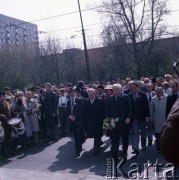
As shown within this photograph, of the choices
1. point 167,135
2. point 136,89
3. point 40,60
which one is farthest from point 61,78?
point 167,135

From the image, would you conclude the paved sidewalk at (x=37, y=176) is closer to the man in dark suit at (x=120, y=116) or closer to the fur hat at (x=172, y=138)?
the man in dark suit at (x=120, y=116)

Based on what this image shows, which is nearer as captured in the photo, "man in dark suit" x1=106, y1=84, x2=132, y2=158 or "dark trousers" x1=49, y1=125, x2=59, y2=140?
"man in dark suit" x1=106, y1=84, x2=132, y2=158

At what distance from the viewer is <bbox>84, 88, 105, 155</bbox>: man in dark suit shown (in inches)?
346

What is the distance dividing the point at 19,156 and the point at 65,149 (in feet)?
4.44

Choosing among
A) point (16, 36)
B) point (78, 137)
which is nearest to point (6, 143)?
point (78, 137)

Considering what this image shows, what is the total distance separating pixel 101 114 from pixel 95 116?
0.18m

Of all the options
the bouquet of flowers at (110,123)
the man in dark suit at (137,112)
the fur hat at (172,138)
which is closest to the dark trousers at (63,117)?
the bouquet of flowers at (110,123)

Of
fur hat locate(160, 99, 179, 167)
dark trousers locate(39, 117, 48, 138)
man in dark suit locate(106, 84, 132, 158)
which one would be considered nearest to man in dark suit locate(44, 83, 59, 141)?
dark trousers locate(39, 117, 48, 138)

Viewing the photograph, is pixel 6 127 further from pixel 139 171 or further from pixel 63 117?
pixel 139 171

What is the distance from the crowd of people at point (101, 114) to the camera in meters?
8.06

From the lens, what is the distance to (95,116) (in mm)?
8797

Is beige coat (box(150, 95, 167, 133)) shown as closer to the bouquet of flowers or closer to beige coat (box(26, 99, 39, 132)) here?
the bouquet of flowers

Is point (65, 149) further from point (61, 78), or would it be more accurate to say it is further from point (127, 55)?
point (61, 78)

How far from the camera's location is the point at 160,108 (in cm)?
829
